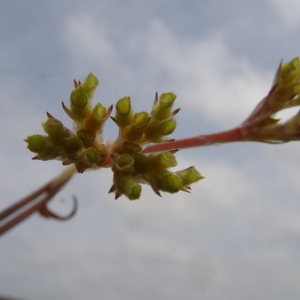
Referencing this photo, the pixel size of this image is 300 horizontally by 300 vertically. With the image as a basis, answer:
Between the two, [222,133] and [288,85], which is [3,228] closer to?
[222,133]

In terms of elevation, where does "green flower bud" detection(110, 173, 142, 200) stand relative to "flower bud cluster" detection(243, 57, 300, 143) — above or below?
below

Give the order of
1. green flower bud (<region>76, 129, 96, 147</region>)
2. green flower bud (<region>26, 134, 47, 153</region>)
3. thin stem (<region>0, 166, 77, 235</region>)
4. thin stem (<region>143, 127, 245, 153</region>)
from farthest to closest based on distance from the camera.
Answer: thin stem (<region>0, 166, 77, 235</region>) < thin stem (<region>143, 127, 245, 153</region>) < green flower bud (<region>76, 129, 96, 147</region>) < green flower bud (<region>26, 134, 47, 153</region>)

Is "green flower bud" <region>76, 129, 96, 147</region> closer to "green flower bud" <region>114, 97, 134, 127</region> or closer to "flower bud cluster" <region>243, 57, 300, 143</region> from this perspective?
"green flower bud" <region>114, 97, 134, 127</region>

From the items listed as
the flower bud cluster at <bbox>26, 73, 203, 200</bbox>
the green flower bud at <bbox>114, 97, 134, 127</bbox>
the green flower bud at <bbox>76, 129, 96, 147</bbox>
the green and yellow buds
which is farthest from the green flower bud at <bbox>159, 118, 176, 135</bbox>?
the green and yellow buds

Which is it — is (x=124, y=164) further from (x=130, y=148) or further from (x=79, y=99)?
(x=79, y=99)

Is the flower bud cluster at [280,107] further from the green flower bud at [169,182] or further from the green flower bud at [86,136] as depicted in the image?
the green flower bud at [86,136]

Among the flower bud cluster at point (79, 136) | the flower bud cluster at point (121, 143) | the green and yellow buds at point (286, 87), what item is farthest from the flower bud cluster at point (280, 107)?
the flower bud cluster at point (79, 136)

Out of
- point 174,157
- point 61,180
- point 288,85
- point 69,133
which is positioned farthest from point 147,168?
point 61,180
